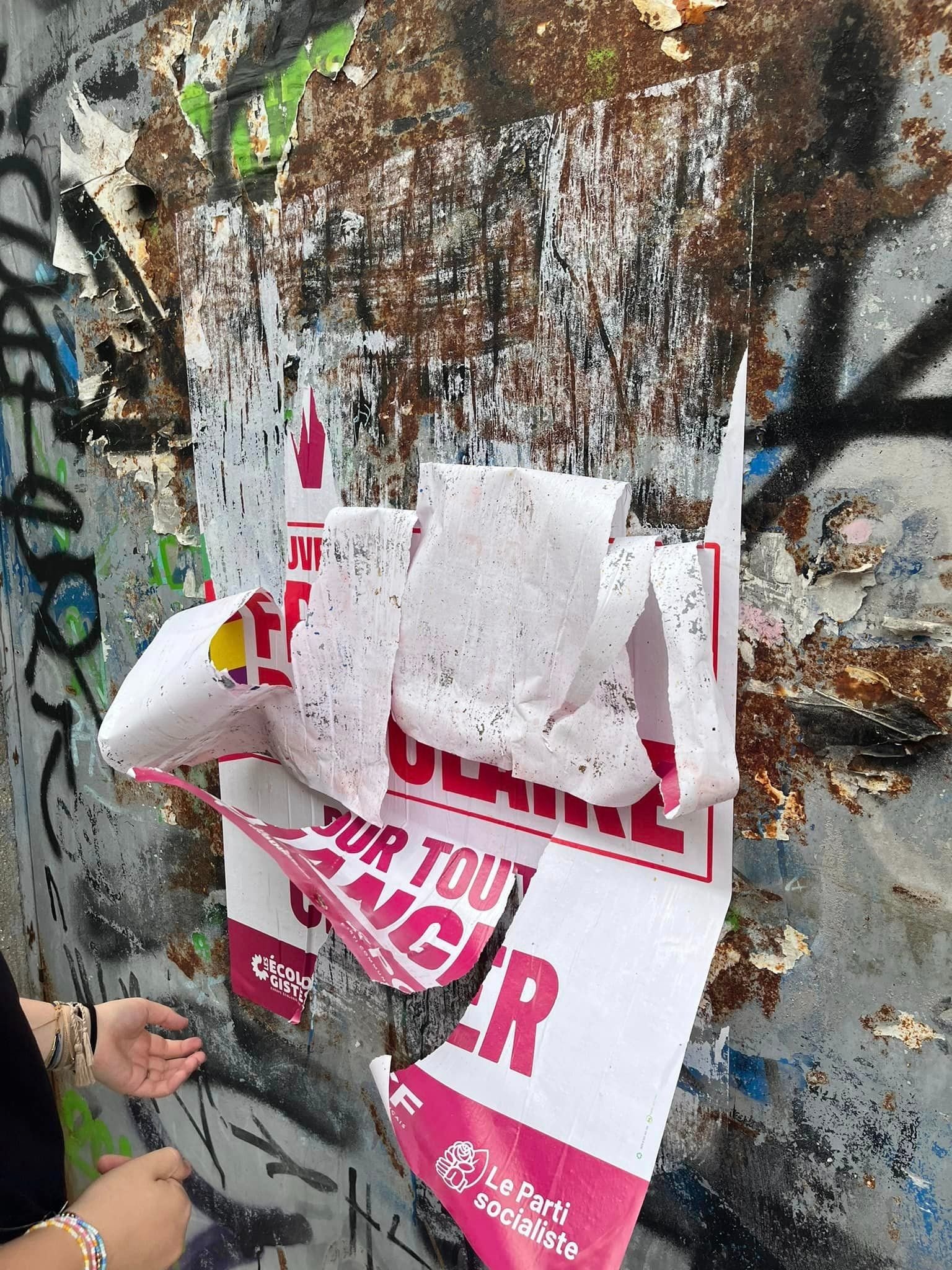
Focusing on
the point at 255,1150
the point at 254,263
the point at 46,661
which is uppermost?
the point at 254,263

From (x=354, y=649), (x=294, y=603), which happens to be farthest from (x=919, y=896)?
(x=294, y=603)

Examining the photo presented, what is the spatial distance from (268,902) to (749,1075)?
708 mm

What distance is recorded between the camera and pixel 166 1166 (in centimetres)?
88

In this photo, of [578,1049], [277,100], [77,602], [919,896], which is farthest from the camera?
[77,602]

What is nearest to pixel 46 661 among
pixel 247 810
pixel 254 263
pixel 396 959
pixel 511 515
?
pixel 247 810

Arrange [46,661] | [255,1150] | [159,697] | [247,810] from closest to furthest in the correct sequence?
1. [159,697]
2. [247,810]
3. [255,1150]
4. [46,661]

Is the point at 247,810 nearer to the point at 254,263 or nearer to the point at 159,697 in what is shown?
the point at 159,697

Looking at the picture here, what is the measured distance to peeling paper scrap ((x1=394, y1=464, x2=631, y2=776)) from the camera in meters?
0.79

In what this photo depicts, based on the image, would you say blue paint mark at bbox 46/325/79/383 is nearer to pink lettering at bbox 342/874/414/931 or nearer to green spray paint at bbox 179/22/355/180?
green spray paint at bbox 179/22/355/180

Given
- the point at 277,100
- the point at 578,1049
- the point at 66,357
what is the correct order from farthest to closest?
the point at 66,357
the point at 277,100
the point at 578,1049

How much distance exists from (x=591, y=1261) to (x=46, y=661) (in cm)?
140

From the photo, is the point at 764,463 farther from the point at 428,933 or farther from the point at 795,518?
the point at 428,933

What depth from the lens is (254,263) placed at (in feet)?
3.51

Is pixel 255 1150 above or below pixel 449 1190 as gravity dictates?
below
